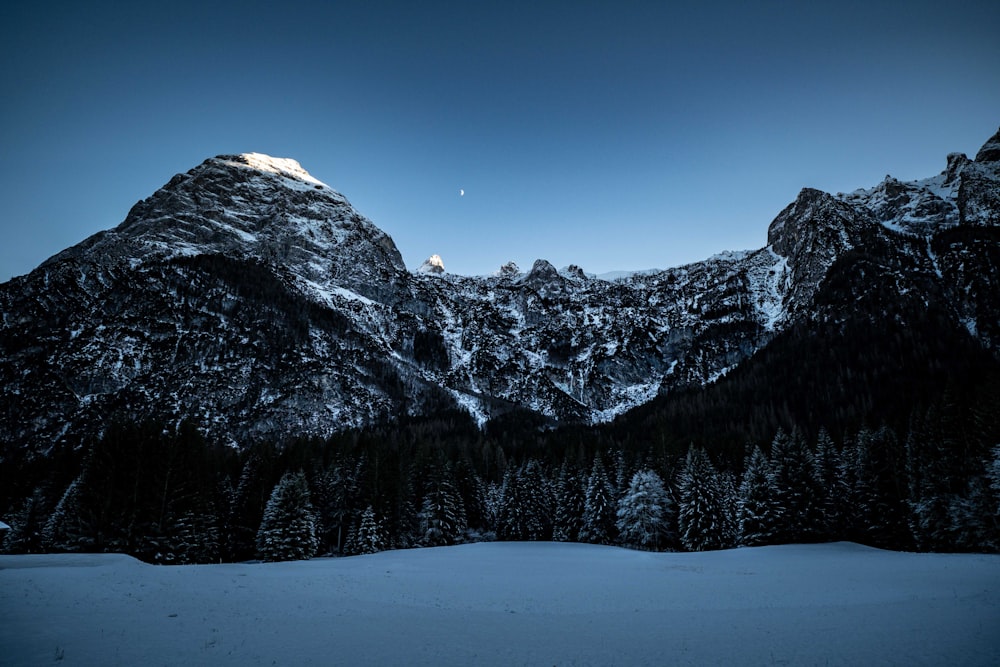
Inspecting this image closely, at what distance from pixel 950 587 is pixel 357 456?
65445 millimetres

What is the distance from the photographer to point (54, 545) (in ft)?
153

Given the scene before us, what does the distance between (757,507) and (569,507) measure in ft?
78.7

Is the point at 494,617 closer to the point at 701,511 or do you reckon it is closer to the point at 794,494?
the point at 701,511

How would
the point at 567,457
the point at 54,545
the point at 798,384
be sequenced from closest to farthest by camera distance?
the point at 54,545 → the point at 567,457 → the point at 798,384

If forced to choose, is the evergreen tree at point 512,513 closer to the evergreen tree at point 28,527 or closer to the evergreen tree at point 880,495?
the evergreen tree at point 880,495

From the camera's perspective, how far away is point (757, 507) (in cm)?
5028

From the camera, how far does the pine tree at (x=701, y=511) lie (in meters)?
51.6

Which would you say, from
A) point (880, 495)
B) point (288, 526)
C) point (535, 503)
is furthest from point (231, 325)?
point (880, 495)

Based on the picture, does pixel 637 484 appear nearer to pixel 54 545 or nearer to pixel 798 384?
pixel 54 545

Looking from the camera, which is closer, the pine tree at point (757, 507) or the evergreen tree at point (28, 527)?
the pine tree at point (757, 507)

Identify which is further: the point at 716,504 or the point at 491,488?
the point at 491,488

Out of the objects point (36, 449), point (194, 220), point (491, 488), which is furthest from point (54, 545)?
point (194, 220)

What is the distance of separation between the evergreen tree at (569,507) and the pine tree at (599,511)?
171 centimetres

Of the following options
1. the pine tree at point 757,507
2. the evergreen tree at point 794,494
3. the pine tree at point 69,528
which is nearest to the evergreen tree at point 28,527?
the pine tree at point 69,528
